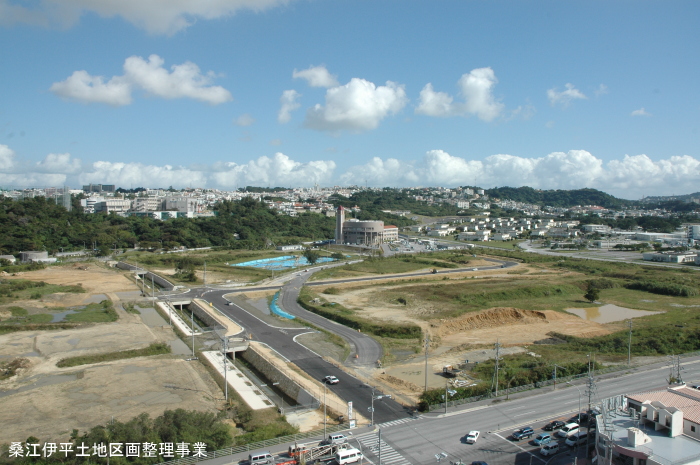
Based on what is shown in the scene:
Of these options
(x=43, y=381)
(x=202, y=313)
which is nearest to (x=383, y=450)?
(x=43, y=381)

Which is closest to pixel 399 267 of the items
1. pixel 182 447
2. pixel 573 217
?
pixel 182 447

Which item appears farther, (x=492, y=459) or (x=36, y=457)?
(x=492, y=459)

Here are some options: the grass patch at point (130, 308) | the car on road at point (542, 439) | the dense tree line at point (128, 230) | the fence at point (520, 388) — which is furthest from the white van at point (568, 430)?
the dense tree line at point (128, 230)

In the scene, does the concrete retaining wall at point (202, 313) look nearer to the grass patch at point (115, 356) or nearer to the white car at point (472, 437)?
the grass patch at point (115, 356)

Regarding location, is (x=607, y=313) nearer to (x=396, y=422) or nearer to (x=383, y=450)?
(x=396, y=422)

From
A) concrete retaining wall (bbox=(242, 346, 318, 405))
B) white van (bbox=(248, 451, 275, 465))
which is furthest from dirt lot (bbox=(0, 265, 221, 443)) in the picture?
white van (bbox=(248, 451, 275, 465))

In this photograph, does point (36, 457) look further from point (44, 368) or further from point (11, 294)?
point (11, 294)
